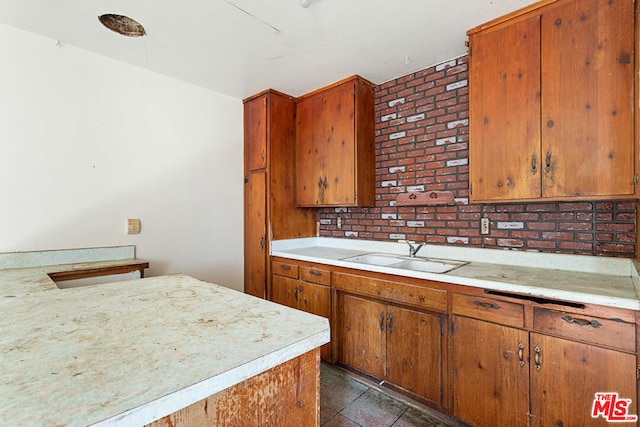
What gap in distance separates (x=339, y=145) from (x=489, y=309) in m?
1.79

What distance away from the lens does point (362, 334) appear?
2.20 meters

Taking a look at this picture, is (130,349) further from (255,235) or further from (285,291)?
(255,235)

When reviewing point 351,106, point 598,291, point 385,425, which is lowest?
point 385,425

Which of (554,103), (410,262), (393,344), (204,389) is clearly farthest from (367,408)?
(554,103)

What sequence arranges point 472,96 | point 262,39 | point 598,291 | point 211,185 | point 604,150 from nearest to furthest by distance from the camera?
point 598,291 → point 604,150 → point 472,96 → point 262,39 → point 211,185

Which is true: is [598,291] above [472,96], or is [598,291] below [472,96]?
below

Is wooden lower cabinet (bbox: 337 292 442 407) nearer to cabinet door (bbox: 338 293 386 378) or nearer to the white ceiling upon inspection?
cabinet door (bbox: 338 293 386 378)

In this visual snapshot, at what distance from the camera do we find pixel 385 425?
1779mm

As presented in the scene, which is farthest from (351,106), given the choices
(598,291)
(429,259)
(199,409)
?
(199,409)

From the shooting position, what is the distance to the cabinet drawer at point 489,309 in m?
1.51

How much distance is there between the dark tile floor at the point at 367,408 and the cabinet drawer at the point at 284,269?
2.94ft

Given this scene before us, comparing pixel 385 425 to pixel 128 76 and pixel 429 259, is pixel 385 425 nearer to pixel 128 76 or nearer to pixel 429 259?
pixel 429 259

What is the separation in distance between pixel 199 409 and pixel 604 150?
2.10 meters
